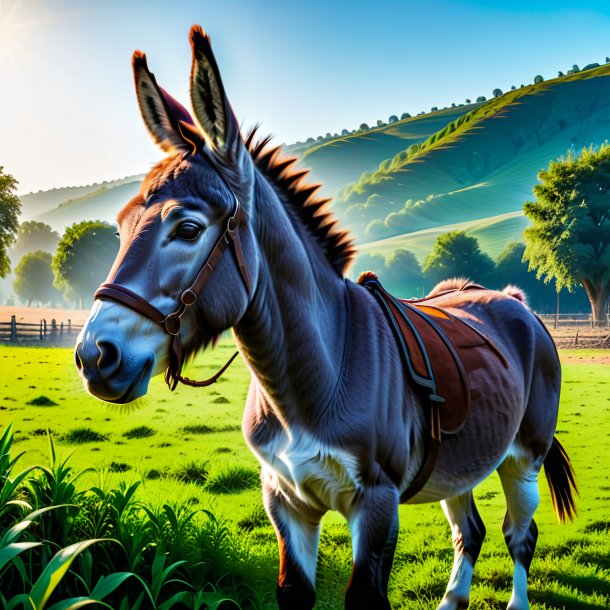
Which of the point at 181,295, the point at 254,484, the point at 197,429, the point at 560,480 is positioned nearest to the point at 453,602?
the point at 560,480

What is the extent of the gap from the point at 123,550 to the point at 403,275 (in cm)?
7338

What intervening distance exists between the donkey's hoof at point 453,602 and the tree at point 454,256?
178 feet

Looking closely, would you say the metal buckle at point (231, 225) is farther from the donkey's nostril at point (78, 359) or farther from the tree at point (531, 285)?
the tree at point (531, 285)

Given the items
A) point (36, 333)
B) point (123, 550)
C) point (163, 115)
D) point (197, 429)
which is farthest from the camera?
point (36, 333)

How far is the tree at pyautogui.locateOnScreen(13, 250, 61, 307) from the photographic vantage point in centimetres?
8050

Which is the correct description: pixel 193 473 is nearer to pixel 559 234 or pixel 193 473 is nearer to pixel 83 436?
pixel 83 436

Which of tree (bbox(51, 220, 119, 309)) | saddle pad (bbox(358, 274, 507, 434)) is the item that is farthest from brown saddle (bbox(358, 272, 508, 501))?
tree (bbox(51, 220, 119, 309))

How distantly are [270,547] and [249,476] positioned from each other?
5.82 feet

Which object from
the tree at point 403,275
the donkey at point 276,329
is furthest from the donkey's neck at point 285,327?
the tree at point 403,275

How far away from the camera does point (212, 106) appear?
8.51 feet

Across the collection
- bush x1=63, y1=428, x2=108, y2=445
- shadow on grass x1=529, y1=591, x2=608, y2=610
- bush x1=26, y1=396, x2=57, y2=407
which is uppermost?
bush x1=26, y1=396, x2=57, y2=407

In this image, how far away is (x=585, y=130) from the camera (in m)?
146

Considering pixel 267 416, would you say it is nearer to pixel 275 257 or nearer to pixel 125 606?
pixel 275 257

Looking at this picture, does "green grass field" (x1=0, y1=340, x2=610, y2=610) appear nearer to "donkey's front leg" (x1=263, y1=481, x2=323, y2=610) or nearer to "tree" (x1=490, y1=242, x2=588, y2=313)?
"donkey's front leg" (x1=263, y1=481, x2=323, y2=610)
